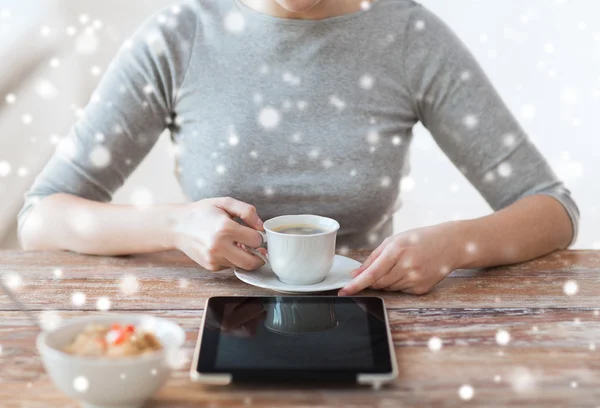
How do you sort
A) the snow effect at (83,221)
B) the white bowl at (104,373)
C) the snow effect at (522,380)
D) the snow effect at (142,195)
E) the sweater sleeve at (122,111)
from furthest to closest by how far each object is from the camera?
the snow effect at (142,195) < the sweater sleeve at (122,111) < the snow effect at (83,221) < the snow effect at (522,380) < the white bowl at (104,373)

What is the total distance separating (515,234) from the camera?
1.09 meters

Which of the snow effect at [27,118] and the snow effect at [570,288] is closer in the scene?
the snow effect at [570,288]

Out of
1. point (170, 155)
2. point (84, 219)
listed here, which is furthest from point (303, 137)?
point (170, 155)

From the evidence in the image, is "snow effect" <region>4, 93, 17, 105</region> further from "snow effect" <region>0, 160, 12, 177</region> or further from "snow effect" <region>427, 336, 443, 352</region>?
"snow effect" <region>427, 336, 443, 352</region>

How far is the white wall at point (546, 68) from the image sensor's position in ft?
7.93

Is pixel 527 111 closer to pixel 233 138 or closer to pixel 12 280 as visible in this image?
pixel 233 138

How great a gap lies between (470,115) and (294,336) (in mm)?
705

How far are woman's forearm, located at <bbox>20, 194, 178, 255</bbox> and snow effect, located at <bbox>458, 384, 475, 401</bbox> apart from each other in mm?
555

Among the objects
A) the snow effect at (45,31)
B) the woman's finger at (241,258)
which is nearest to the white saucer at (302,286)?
the woman's finger at (241,258)

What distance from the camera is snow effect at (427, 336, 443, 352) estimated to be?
76cm

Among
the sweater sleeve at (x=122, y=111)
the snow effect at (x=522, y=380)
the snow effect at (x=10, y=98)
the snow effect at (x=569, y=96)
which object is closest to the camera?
the snow effect at (x=522, y=380)

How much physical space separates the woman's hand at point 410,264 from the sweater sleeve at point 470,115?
1.01 feet

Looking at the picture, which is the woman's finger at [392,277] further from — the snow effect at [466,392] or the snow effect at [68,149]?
the snow effect at [68,149]

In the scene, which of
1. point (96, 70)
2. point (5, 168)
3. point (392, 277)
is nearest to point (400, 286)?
point (392, 277)
